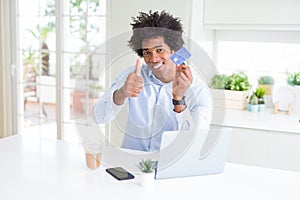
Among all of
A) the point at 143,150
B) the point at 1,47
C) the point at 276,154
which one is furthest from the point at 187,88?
the point at 1,47

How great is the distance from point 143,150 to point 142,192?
43cm

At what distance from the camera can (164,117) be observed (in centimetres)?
171

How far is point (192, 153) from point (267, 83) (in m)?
1.85

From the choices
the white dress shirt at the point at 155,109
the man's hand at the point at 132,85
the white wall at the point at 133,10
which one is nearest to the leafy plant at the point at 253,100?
the white wall at the point at 133,10

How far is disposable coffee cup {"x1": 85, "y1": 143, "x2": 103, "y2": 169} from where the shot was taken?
1633 millimetres

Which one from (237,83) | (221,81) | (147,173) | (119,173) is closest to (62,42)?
(221,81)

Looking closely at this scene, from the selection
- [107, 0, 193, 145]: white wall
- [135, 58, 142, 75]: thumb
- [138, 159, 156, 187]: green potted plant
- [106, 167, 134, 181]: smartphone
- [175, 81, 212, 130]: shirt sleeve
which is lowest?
[106, 167, 134, 181]: smartphone

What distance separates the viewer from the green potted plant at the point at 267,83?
3207 millimetres

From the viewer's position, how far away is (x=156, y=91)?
1688mm

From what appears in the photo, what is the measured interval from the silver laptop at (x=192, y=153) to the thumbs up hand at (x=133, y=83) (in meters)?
0.22

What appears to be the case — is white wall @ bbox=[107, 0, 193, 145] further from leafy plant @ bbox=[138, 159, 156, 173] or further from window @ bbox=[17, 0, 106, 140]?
leafy plant @ bbox=[138, 159, 156, 173]

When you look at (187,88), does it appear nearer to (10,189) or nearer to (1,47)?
(10,189)

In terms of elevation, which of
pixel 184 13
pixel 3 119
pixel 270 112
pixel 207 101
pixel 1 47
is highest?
pixel 184 13

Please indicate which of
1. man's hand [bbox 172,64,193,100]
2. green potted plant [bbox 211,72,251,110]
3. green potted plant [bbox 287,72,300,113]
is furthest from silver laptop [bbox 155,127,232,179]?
green potted plant [bbox 287,72,300,113]
